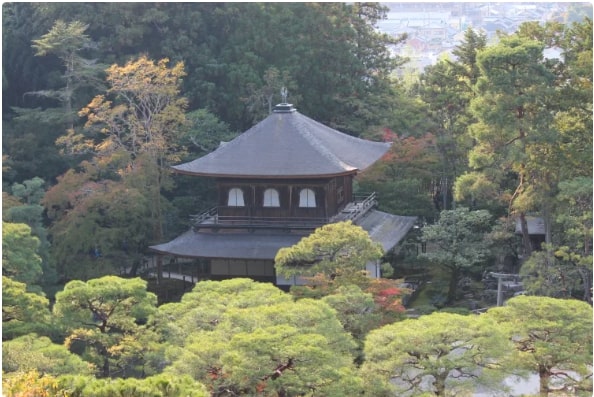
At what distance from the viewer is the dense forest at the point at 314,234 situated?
17.4 meters

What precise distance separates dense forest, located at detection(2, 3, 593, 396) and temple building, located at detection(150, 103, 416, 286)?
1.65m

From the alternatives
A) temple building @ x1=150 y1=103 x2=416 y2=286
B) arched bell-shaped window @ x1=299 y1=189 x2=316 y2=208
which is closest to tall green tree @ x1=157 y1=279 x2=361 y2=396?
temple building @ x1=150 y1=103 x2=416 y2=286

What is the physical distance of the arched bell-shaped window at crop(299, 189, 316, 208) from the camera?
27391 millimetres

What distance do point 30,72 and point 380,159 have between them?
12578mm

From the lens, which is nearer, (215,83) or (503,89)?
(503,89)

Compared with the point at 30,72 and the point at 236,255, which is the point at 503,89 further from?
the point at 30,72

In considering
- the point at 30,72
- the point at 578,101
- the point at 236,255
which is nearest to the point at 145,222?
the point at 236,255

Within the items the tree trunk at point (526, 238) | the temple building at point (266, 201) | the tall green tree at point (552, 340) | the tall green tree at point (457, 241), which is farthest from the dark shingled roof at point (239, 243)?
the tall green tree at point (552, 340)

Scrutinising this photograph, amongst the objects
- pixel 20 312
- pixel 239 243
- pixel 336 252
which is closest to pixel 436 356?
pixel 336 252

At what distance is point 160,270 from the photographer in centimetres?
2778

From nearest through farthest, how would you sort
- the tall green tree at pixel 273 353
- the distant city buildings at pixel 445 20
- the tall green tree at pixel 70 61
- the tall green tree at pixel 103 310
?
the tall green tree at pixel 273 353, the tall green tree at pixel 103 310, the tall green tree at pixel 70 61, the distant city buildings at pixel 445 20

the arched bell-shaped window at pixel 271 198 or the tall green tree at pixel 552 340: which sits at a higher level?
the arched bell-shaped window at pixel 271 198

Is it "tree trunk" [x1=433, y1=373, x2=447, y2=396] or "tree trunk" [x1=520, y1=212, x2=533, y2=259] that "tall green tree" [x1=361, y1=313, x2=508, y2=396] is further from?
"tree trunk" [x1=520, y1=212, x2=533, y2=259]

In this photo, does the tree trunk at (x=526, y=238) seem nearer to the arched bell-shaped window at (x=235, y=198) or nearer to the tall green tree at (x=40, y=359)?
the arched bell-shaped window at (x=235, y=198)
